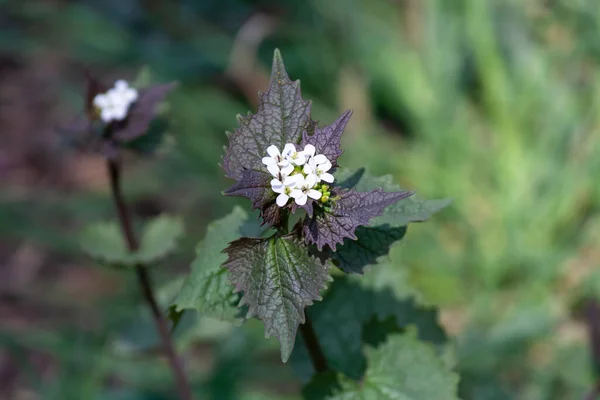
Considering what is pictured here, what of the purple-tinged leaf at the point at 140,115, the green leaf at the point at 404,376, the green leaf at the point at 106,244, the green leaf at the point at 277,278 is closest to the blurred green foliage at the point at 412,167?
the green leaf at the point at 106,244

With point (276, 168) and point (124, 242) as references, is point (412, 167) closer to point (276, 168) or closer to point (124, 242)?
point (124, 242)

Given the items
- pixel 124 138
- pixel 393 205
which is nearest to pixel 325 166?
pixel 393 205

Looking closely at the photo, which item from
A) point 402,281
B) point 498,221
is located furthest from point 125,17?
point 402,281

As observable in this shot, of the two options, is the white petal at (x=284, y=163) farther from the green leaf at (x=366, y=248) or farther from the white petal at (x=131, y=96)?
the white petal at (x=131, y=96)

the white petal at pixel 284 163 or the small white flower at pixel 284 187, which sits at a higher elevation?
the white petal at pixel 284 163

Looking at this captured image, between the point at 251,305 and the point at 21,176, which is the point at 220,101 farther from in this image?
the point at 251,305

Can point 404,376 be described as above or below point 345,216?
below

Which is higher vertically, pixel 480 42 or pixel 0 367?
pixel 480 42
